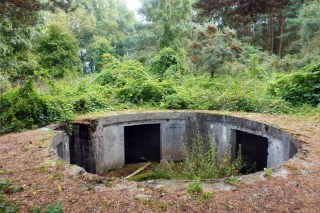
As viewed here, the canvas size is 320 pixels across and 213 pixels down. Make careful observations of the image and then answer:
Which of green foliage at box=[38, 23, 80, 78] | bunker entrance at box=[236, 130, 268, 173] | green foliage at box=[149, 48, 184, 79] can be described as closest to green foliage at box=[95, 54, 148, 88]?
green foliage at box=[149, 48, 184, 79]

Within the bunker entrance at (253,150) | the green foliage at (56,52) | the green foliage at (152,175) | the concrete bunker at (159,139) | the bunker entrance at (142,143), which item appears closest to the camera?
the concrete bunker at (159,139)

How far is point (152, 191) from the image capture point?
3098mm

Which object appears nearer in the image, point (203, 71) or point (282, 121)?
point (282, 121)

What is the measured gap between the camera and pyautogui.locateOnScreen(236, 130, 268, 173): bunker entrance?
715cm

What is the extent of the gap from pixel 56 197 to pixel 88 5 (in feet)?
126

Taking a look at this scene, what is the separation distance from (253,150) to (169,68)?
21.5ft

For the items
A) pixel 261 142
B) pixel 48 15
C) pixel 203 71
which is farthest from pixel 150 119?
pixel 48 15

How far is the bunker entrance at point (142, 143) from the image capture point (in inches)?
335

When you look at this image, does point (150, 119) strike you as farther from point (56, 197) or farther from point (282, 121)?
point (56, 197)

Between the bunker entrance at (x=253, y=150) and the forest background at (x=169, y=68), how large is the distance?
3.55 ft

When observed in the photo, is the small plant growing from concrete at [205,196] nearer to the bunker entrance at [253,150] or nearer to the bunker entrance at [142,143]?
the bunker entrance at [253,150]

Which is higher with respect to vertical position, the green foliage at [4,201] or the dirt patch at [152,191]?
the green foliage at [4,201]

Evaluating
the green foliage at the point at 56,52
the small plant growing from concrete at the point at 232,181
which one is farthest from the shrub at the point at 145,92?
the green foliage at the point at 56,52

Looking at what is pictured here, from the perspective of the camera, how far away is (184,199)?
2.89 m
